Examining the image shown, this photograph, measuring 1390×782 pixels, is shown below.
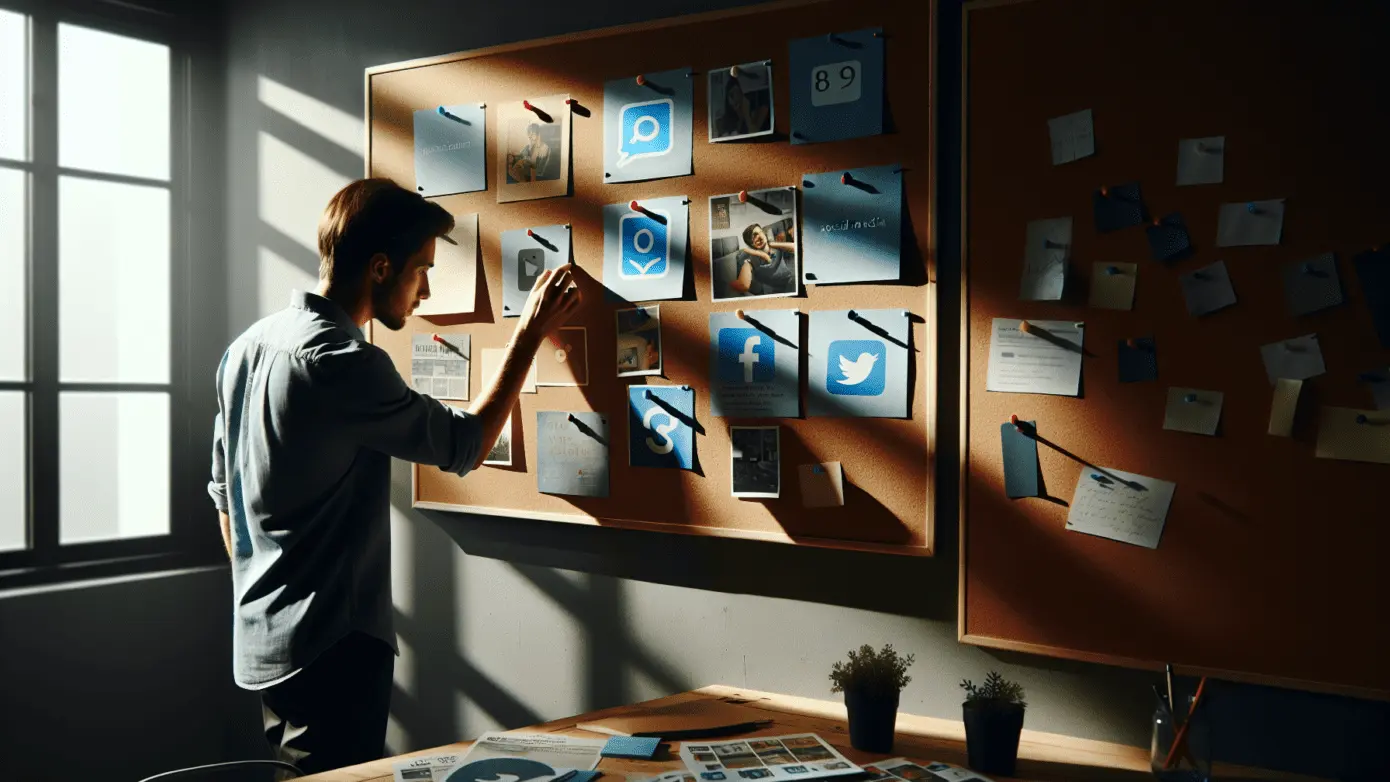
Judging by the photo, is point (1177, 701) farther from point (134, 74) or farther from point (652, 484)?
point (134, 74)

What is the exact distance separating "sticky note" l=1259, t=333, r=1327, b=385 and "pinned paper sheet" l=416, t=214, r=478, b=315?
173 centimetres

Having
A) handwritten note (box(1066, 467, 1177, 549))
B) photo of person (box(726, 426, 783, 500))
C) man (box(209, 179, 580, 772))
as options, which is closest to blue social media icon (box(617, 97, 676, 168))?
man (box(209, 179, 580, 772))

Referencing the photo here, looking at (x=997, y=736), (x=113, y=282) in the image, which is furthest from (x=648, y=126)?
(x=113, y=282)

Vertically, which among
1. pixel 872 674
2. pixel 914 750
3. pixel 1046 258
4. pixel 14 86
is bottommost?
pixel 914 750

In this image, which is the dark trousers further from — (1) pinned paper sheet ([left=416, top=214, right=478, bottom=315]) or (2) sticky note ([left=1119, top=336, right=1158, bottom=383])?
(2) sticky note ([left=1119, top=336, right=1158, bottom=383])

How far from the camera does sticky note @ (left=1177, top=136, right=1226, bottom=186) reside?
1737mm

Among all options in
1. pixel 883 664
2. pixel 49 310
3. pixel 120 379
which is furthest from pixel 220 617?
pixel 883 664

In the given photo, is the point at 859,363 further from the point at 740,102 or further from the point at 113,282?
the point at 113,282

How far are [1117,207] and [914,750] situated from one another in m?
1.01

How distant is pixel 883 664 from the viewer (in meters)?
1.81

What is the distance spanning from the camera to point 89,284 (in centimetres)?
305

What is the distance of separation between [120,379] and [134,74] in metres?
0.92

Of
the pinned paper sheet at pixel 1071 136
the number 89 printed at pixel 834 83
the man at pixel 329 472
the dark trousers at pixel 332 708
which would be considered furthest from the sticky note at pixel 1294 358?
the dark trousers at pixel 332 708

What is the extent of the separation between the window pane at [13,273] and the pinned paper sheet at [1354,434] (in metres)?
3.15
